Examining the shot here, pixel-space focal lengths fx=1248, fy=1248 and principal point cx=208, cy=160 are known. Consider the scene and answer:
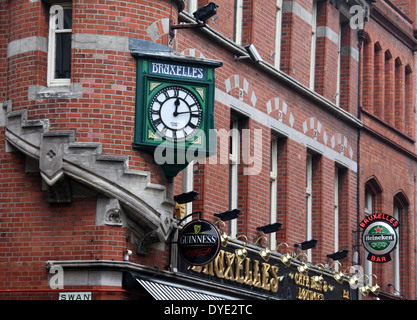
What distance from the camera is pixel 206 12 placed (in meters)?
22.5

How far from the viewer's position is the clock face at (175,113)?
69.2 ft

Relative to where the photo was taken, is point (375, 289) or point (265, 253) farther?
point (375, 289)

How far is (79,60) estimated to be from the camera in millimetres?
21094

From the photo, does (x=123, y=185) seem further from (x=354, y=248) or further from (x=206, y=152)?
(x=354, y=248)

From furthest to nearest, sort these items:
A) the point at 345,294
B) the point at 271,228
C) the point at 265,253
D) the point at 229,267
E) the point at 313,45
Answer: the point at 313,45, the point at 345,294, the point at 271,228, the point at 265,253, the point at 229,267

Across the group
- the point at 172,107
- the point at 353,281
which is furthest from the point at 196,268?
the point at 353,281

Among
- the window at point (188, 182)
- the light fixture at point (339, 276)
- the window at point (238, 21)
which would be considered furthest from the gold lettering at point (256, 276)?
the window at point (238, 21)

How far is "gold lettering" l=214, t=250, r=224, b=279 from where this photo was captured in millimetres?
24109

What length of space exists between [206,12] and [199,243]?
415 cm

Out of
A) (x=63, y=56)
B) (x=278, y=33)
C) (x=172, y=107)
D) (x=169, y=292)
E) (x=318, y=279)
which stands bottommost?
(x=169, y=292)

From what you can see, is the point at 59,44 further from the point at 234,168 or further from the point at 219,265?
the point at 234,168

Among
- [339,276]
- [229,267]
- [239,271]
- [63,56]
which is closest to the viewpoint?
[63,56]

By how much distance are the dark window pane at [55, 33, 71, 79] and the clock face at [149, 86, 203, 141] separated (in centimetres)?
162

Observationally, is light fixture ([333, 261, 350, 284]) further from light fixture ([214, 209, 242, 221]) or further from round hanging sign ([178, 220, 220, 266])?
round hanging sign ([178, 220, 220, 266])
